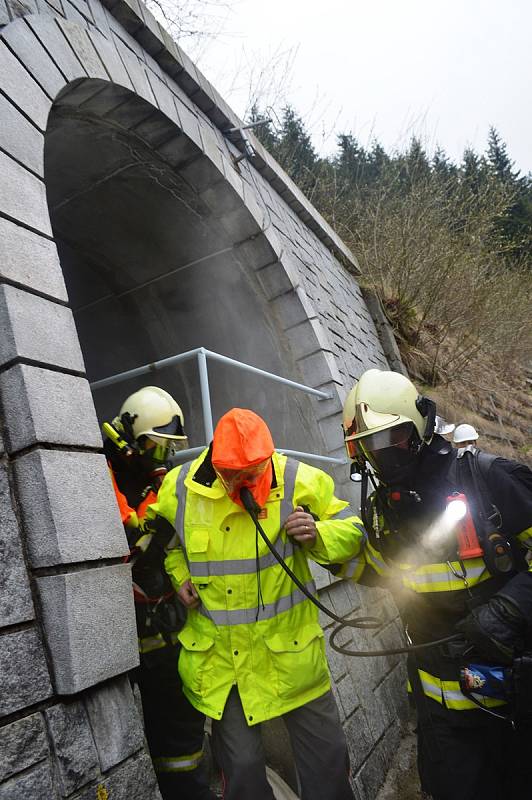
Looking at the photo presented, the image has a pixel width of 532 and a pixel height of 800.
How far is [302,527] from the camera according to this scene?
242 cm

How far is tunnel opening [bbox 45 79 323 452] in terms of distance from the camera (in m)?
4.45

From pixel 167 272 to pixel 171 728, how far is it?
3.86m

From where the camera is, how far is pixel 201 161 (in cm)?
466

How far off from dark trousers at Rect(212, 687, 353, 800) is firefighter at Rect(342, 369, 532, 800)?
0.36 metres

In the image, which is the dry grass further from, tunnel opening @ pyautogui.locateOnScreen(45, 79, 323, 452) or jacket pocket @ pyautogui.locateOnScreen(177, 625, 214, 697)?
jacket pocket @ pyautogui.locateOnScreen(177, 625, 214, 697)

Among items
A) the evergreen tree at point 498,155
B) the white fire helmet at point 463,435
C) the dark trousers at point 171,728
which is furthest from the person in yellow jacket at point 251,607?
the evergreen tree at point 498,155

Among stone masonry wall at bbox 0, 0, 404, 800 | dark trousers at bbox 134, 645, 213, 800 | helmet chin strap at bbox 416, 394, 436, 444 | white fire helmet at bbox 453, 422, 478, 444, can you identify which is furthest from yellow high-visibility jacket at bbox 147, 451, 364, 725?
white fire helmet at bbox 453, 422, 478, 444

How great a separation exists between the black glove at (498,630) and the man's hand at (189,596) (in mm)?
1128

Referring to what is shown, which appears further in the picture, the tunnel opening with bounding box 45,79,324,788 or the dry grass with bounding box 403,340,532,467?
the dry grass with bounding box 403,340,532,467

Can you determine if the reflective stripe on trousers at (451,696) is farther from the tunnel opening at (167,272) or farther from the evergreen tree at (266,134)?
the evergreen tree at (266,134)

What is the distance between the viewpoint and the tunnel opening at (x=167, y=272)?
445cm

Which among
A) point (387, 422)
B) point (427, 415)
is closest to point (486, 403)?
point (427, 415)

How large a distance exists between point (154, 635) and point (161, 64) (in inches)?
162

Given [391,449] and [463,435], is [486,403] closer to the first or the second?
[463,435]
